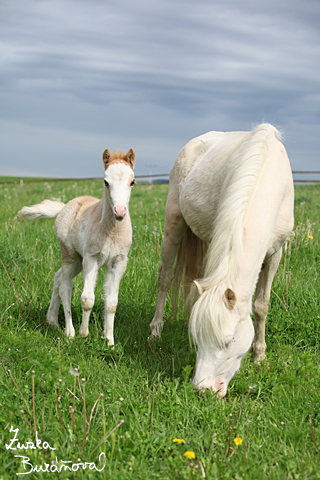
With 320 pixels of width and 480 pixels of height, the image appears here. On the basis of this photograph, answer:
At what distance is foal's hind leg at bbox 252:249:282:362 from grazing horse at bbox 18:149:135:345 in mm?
1289

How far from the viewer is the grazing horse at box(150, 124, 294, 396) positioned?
262 cm

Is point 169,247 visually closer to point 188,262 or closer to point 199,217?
point 188,262

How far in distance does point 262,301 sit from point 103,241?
157 cm

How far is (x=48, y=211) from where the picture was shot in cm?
483

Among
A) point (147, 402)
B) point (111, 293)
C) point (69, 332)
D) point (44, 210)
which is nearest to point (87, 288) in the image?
point (111, 293)

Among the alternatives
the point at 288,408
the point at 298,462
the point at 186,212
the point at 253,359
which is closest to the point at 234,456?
the point at 298,462

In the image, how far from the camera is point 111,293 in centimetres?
388

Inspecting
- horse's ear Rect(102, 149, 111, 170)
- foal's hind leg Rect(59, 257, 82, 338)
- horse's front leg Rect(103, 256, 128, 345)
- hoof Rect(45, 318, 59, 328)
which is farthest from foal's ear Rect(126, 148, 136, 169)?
hoof Rect(45, 318, 59, 328)

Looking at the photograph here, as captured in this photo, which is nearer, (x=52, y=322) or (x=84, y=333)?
(x=84, y=333)

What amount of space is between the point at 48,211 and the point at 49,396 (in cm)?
259

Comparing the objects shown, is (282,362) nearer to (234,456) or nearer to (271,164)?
(234,456)

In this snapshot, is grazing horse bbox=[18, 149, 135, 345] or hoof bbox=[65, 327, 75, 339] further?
hoof bbox=[65, 327, 75, 339]

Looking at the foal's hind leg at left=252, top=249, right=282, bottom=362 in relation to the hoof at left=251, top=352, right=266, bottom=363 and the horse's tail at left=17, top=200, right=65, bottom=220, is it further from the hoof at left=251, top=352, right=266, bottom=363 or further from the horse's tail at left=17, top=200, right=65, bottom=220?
the horse's tail at left=17, top=200, right=65, bottom=220

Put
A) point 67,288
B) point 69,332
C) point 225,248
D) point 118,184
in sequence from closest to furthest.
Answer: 1. point 225,248
2. point 118,184
3. point 69,332
4. point 67,288
